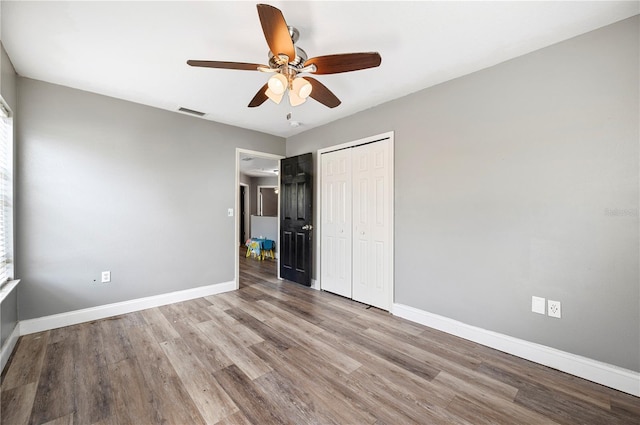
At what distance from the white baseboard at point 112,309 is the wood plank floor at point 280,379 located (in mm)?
103

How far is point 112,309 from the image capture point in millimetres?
2979

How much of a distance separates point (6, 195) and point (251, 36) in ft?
8.79

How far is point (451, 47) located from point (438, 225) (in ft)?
5.31

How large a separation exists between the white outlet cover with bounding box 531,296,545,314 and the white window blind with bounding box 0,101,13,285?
180 inches

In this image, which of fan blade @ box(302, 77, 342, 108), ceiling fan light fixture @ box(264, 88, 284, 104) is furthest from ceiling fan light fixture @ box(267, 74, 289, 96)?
fan blade @ box(302, 77, 342, 108)

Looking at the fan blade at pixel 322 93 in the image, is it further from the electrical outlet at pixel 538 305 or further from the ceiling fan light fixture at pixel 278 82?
the electrical outlet at pixel 538 305

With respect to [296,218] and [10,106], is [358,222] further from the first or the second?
[10,106]

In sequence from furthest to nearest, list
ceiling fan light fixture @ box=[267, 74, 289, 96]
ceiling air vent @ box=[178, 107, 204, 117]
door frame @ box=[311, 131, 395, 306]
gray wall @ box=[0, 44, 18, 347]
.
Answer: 1. ceiling air vent @ box=[178, 107, 204, 117]
2. door frame @ box=[311, 131, 395, 306]
3. gray wall @ box=[0, 44, 18, 347]
4. ceiling fan light fixture @ box=[267, 74, 289, 96]

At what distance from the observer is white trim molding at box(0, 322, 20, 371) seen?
200 cm

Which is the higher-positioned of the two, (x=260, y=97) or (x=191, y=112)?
(x=191, y=112)

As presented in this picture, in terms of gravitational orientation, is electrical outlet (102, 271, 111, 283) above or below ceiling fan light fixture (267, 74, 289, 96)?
below

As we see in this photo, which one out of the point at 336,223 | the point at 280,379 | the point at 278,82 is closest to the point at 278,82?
the point at 278,82

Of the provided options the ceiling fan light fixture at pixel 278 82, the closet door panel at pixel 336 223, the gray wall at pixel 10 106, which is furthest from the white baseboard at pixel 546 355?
the gray wall at pixel 10 106

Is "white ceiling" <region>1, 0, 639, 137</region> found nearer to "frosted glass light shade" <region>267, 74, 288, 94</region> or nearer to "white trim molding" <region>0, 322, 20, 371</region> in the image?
"frosted glass light shade" <region>267, 74, 288, 94</region>
